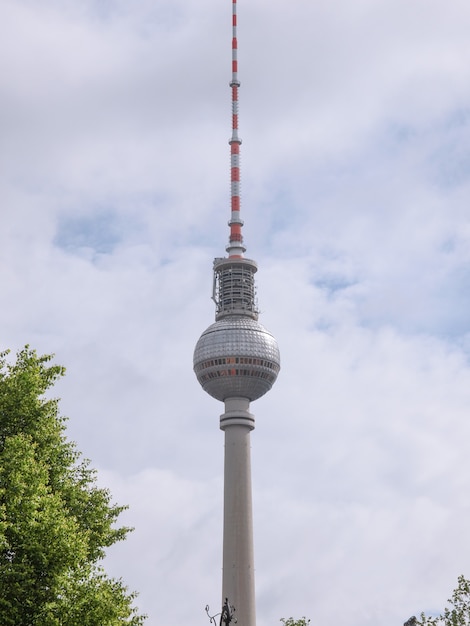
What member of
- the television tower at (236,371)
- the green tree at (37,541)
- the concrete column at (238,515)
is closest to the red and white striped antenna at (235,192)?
the television tower at (236,371)

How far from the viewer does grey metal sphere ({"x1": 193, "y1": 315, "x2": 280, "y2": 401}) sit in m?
153

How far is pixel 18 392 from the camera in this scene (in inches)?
1511

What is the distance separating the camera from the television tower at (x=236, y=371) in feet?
471

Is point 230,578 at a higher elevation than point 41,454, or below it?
higher

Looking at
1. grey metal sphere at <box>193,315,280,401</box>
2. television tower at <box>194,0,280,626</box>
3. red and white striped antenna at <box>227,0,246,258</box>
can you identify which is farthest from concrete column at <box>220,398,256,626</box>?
red and white striped antenna at <box>227,0,246,258</box>

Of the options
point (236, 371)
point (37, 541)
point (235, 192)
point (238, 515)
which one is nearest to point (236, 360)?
point (236, 371)

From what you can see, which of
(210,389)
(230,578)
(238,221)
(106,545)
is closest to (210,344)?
(210,389)

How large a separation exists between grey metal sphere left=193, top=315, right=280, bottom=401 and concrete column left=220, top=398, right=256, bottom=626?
264 cm

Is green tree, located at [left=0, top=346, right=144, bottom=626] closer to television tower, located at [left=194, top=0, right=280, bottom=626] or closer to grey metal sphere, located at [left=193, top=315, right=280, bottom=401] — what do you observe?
television tower, located at [left=194, top=0, right=280, bottom=626]

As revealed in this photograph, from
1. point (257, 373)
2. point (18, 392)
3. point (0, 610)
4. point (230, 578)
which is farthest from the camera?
point (257, 373)

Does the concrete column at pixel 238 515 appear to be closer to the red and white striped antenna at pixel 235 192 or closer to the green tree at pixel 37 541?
the red and white striped antenna at pixel 235 192

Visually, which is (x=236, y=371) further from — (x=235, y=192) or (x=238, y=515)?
(x=235, y=192)

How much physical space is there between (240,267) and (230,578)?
160 feet

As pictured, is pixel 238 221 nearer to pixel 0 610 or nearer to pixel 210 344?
pixel 210 344
